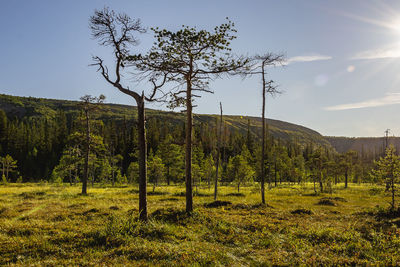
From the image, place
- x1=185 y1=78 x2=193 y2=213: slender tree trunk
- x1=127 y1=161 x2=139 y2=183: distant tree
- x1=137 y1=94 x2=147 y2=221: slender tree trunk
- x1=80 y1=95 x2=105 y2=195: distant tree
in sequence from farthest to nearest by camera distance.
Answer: x1=127 y1=161 x2=139 y2=183: distant tree
x1=80 y1=95 x2=105 y2=195: distant tree
x1=185 y1=78 x2=193 y2=213: slender tree trunk
x1=137 y1=94 x2=147 y2=221: slender tree trunk

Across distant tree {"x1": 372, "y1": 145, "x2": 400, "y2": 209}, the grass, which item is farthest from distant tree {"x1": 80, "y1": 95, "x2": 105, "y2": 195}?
distant tree {"x1": 372, "y1": 145, "x2": 400, "y2": 209}

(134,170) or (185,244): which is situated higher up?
(185,244)

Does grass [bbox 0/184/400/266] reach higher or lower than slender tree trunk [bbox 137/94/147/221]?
lower

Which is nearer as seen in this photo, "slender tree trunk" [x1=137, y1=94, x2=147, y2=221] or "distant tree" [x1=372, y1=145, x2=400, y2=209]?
"slender tree trunk" [x1=137, y1=94, x2=147, y2=221]

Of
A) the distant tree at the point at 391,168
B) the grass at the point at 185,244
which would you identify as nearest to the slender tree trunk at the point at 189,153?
the grass at the point at 185,244

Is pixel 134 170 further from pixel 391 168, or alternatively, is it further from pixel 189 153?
pixel 391 168

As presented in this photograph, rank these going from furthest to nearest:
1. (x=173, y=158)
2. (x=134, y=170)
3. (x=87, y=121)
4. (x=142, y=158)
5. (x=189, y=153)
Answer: (x=134, y=170)
(x=173, y=158)
(x=87, y=121)
(x=189, y=153)
(x=142, y=158)

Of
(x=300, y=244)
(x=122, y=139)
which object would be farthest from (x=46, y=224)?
(x=122, y=139)

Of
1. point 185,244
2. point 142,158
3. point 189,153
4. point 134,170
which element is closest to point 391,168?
point 189,153

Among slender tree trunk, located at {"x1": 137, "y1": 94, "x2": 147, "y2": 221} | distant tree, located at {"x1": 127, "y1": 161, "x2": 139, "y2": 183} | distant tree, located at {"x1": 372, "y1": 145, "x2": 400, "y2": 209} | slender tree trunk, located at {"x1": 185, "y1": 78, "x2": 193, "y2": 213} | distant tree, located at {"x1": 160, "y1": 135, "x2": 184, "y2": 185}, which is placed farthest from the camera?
distant tree, located at {"x1": 127, "y1": 161, "x2": 139, "y2": 183}

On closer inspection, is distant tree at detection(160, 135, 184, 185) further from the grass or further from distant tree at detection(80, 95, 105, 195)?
the grass

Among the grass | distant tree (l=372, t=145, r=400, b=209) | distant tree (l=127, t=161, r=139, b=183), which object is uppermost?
distant tree (l=372, t=145, r=400, b=209)

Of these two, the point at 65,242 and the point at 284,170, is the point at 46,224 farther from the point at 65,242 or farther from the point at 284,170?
the point at 284,170

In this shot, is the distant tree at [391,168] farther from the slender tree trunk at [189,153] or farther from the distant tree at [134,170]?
the distant tree at [134,170]
